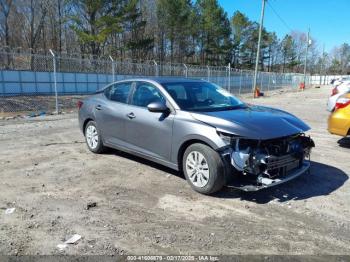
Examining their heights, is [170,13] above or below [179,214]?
above

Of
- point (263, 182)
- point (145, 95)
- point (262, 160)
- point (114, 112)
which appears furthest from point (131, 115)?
point (263, 182)

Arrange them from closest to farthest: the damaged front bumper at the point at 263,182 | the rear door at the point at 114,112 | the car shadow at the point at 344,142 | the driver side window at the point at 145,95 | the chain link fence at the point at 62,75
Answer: the damaged front bumper at the point at 263,182 → the driver side window at the point at 145,95 → the rear door at the point at 114,112 → the car shadow at the point at 344,142 → the chain link fence at the point at 62,75

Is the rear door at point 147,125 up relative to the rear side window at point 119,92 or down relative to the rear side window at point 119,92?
down

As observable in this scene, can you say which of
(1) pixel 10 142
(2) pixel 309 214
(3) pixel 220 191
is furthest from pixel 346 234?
(1) pixel 10 142

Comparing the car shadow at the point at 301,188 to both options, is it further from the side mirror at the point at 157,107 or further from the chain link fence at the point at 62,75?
the chain link fence at the point at 62,75

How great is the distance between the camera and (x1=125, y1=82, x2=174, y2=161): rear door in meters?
5.27

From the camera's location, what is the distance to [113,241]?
3.58 meters

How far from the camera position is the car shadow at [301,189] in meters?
4.80

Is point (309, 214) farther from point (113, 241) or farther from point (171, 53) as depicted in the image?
point (171, 53)

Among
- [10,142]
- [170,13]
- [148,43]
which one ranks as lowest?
[10,142]

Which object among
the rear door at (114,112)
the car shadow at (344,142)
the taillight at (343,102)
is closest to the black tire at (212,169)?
the rear door at (114,112)

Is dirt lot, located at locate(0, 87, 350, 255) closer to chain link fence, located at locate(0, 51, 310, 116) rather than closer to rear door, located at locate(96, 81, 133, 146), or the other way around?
rear door, located at locate(96, 81, 133, 146)

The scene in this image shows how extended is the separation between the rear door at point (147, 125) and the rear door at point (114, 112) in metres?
0.19

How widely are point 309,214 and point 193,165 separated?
1597 millimetres
